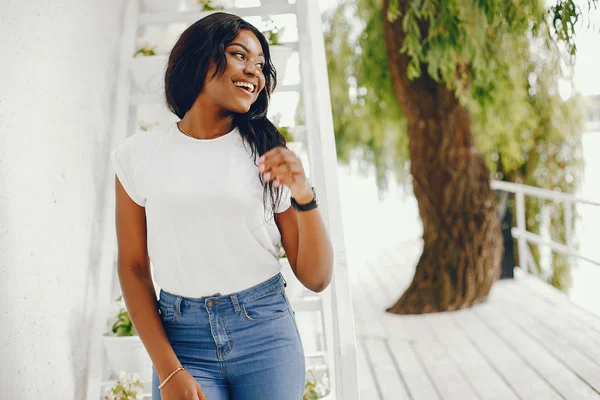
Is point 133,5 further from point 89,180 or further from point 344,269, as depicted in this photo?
point 344,269

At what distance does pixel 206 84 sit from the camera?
1478mm

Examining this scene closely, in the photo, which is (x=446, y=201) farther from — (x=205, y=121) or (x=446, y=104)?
(x=205, y=121)

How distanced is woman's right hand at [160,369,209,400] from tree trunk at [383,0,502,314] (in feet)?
11.9

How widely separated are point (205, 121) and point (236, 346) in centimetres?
46

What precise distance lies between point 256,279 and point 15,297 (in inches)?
25.3

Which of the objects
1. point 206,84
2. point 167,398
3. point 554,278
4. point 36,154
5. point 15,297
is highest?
point 206,84

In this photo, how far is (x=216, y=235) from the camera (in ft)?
4.54

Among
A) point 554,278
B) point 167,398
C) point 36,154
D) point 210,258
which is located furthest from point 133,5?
point 554,278

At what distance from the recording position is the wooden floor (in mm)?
3322

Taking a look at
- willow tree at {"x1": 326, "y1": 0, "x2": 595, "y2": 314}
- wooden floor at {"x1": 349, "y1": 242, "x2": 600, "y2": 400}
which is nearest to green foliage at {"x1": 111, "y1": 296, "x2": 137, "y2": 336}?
wooden floor at {"x1": 349, "y1": 242, "x2": 600, "y2": 400}

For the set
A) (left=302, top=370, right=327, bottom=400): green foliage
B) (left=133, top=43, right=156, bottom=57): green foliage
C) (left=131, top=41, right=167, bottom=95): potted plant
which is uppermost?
(left=133, top=43, right=156, bottom=57): green foliage

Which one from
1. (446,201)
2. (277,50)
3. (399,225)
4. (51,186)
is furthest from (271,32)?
(399,225)

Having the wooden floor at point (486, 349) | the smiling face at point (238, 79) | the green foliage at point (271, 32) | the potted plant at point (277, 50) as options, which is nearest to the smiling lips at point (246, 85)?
the smiling face at point (238, 79)

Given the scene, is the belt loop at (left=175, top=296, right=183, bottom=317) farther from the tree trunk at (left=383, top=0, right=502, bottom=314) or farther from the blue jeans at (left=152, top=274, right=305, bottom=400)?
the tree trunk at (left=383, top=0, right=502, bottom=314)
